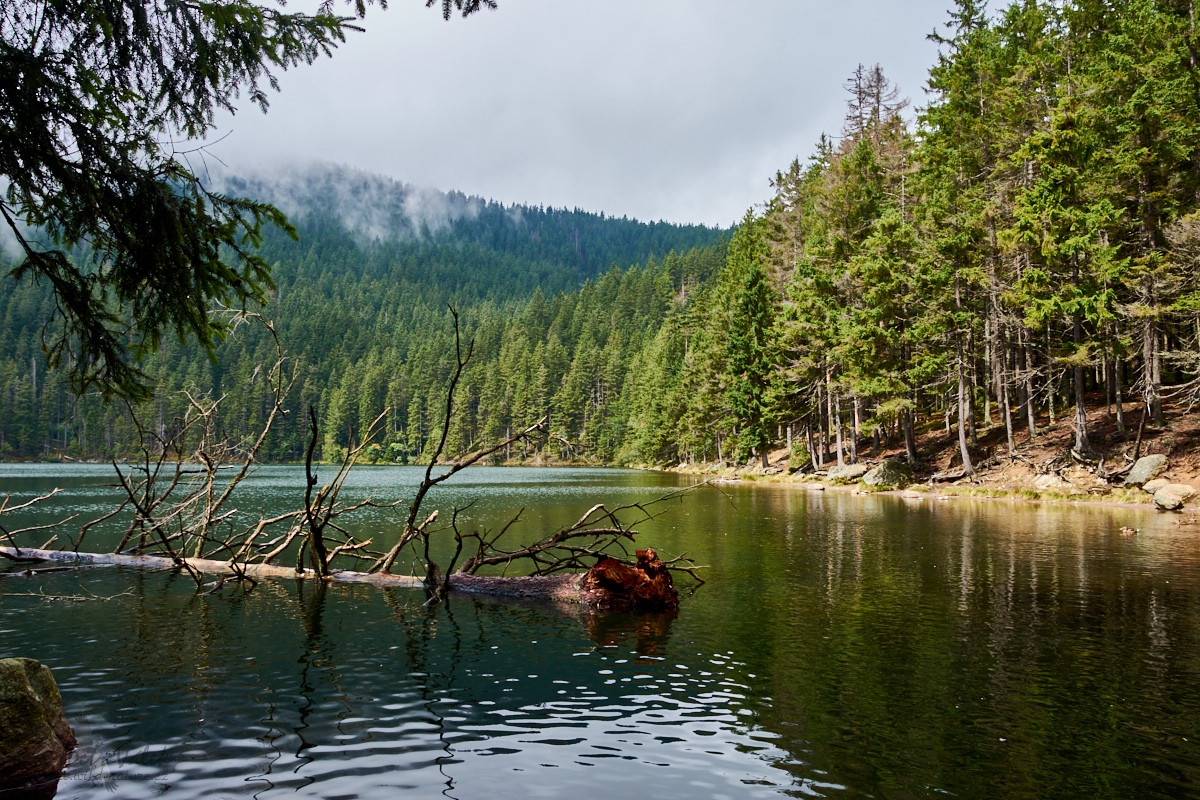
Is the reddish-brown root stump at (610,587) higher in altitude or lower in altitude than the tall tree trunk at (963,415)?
lower

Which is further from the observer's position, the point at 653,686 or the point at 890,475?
the point at 890,475

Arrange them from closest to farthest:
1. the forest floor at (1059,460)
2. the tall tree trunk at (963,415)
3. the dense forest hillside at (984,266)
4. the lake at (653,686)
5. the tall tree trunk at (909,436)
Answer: the lake at (653,686) < the forest floor at (1059,460) < the dense forest hillside at (984,266) < the tall tree trunk at (963,415) < the tall tree trunk at (909,436)

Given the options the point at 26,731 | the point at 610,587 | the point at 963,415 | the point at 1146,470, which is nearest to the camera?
the point at 26,731

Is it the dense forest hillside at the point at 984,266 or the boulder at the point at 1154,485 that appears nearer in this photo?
the boulder at the point at 1154,485

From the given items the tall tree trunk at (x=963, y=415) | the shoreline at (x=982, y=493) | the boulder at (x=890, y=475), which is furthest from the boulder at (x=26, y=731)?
the boulder at (x=890, y=475)

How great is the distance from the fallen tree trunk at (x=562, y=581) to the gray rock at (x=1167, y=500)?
72.9 feet

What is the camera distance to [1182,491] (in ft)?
84.6

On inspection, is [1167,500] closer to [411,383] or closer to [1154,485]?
[1154,485]

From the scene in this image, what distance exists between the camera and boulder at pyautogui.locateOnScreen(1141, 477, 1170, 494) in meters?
27.0

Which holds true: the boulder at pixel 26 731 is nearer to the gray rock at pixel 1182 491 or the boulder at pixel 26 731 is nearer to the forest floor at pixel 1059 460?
the forest floor at pixel 1059 460

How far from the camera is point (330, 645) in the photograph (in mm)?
10500

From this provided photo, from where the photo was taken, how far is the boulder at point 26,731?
595 centimetres

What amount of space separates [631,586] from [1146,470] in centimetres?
2572

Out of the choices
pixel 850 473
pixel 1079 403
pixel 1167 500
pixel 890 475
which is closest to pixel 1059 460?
pixel 1079 403
